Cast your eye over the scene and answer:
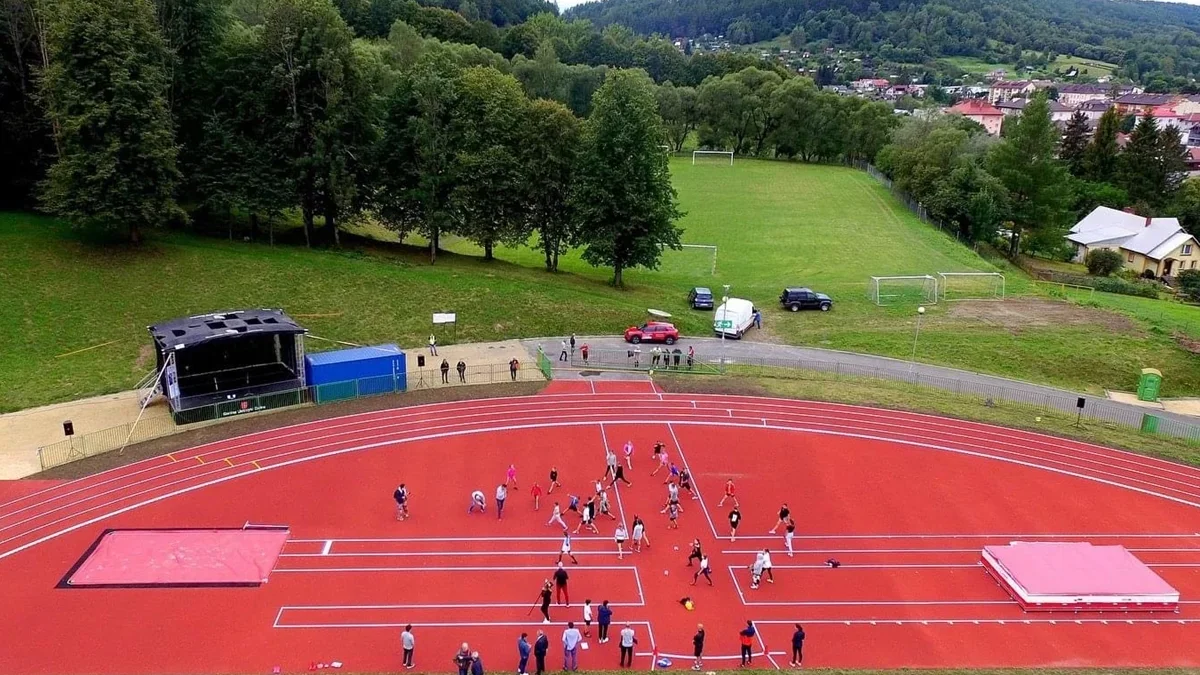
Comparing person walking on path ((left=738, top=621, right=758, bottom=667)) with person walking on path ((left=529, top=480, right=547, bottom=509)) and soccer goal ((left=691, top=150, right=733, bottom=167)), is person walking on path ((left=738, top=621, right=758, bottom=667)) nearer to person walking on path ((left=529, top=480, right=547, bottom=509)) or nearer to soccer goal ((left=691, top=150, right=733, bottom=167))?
person walking on path ((left=529, top=480, right=547, bottom=509))

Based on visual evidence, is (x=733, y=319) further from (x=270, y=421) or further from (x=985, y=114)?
(x=985, y=114)

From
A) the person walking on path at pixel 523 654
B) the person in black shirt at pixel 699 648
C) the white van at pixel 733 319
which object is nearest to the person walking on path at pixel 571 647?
the person walking on path at pixel 523 654

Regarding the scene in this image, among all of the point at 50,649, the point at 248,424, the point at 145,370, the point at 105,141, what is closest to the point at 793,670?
the point at 50,649

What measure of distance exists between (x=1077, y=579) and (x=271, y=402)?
3083 cm

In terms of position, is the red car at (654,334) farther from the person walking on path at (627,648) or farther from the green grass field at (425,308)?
the person walking on path at (627,648)

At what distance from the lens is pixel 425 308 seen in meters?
46.3

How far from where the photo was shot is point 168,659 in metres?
18.8

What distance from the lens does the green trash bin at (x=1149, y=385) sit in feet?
131

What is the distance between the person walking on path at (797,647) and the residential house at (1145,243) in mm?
78595

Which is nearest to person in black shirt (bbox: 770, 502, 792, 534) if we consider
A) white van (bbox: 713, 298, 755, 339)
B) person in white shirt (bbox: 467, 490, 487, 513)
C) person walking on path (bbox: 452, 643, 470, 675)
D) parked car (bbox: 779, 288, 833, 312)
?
person in white shirt (bbox: 467, 490, 487, 513)

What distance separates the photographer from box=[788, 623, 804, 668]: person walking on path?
62.2 feet

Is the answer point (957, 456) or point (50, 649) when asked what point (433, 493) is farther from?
point (957, 456)

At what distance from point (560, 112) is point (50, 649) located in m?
44.9

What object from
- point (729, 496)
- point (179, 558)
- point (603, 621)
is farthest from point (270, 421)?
point (603, 621)
